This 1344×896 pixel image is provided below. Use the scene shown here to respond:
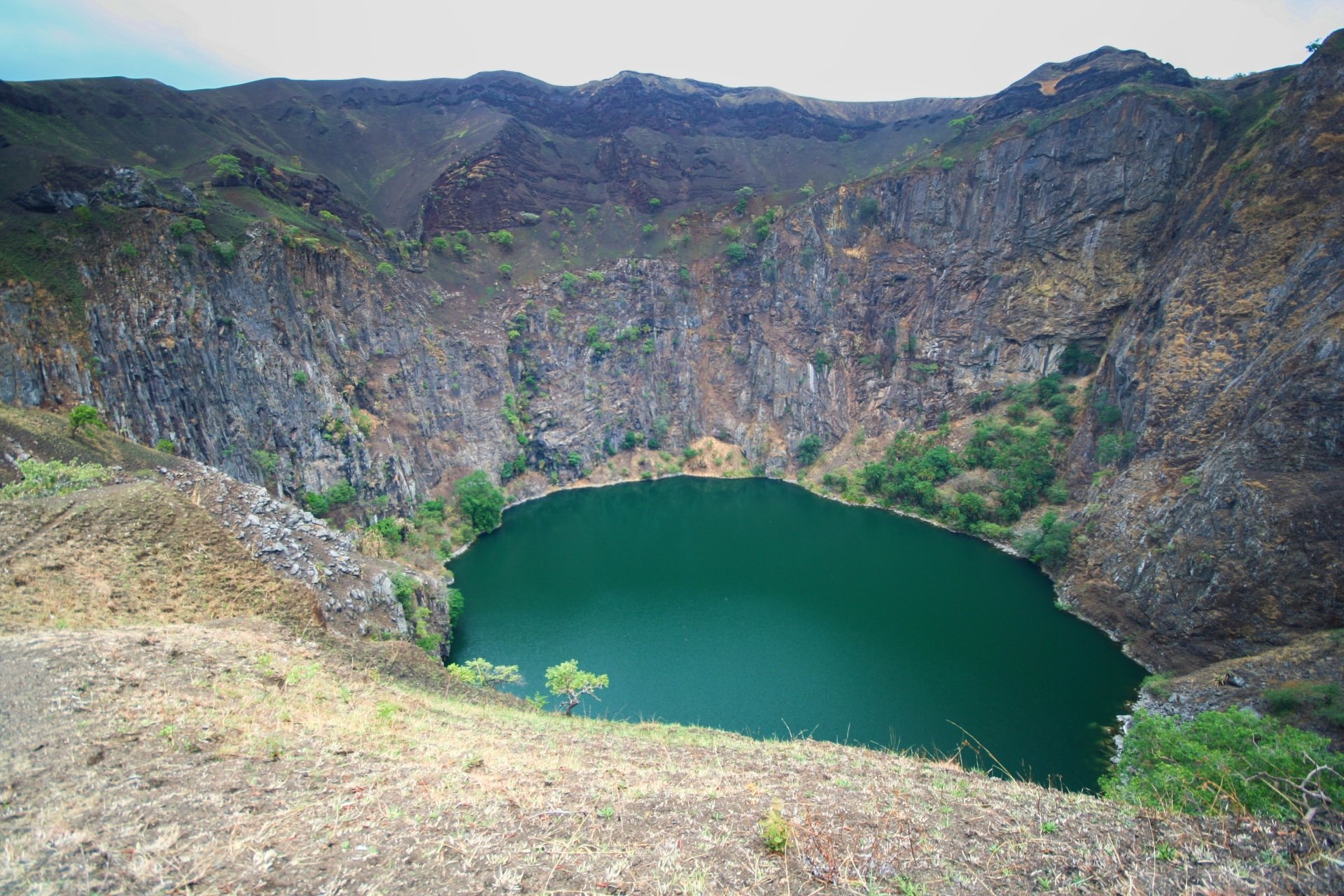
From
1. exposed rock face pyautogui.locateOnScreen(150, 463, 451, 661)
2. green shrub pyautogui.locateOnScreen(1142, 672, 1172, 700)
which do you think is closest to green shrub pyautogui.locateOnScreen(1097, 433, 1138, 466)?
green shrub pyautogui.locateOnScreen(1142, 672, 1172, 700)

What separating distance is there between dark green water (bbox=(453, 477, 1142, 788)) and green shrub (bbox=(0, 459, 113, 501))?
Answer: 1417cm

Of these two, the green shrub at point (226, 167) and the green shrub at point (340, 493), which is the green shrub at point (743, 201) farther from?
the green shrub at point (340, 493)

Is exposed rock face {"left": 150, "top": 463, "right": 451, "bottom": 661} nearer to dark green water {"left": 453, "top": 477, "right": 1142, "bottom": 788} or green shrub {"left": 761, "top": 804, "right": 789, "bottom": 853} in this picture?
dark green water {"left": 453, "top": 477, "right": 1142, "bottom": 788}

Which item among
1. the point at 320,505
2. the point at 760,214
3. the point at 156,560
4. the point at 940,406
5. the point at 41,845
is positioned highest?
the point at 760,214

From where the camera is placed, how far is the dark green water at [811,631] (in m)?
20.5

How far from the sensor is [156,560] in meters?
14.4

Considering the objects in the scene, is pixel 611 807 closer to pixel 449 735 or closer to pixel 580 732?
pixel 449 735

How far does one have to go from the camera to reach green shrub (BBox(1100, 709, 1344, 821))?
32.1 ft

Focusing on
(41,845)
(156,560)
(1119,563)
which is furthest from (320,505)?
(1119,563)

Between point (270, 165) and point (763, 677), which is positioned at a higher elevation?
point (270, 165)

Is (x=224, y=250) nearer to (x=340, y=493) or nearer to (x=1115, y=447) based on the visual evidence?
(x=340, y=493)

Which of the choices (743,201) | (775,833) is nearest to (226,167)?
(743,201)

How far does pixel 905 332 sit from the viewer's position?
53.0 metres

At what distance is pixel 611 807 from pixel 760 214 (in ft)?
210
